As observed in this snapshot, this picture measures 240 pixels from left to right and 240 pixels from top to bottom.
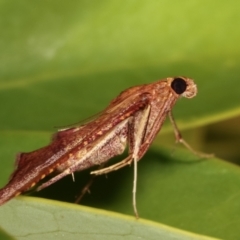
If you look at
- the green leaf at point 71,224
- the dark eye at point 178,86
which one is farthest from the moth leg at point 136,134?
the green leaf at point 71,224

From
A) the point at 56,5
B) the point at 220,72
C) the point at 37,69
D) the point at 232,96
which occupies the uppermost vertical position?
the point at 56,5

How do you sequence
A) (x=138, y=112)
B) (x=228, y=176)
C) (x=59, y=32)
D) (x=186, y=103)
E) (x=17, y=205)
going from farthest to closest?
(x=59, y=32) → (x=186, y=103) → (x=138, y=112) → (x=228, y=176) → (x=17, y=205)

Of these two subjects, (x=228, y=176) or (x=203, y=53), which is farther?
(x=203, y=53)

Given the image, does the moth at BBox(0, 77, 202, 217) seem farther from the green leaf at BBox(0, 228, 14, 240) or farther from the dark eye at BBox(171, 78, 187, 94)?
the green leaf at BBox(0, 228, 14, 240)

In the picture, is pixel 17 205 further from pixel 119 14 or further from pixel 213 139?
pixel 213 139

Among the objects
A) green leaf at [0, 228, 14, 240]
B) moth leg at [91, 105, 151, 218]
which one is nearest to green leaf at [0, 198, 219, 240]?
green leaf at [0, 228, 14, 240]

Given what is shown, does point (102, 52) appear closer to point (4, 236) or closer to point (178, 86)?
point (178, 86)

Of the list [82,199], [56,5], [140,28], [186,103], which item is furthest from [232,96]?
[56,5]

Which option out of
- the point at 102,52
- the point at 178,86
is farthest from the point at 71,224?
the point at 102,52

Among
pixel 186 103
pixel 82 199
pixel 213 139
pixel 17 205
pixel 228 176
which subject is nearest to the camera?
pixel 17 205
